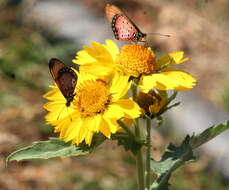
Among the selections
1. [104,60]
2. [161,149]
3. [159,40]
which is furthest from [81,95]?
[159,40]

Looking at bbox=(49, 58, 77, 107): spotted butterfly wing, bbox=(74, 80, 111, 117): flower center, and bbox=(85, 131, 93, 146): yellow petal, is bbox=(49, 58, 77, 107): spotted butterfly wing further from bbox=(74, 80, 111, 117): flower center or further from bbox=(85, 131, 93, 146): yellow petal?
bbox=(85, 131, 93, 146): yellow petal

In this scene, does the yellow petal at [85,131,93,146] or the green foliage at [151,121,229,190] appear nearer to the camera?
the yellow petal at [85,131,93,146]

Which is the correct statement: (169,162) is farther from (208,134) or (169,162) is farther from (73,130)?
(73,130)

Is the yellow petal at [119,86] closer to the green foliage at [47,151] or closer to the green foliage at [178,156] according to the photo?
the green foliage at [47,151]

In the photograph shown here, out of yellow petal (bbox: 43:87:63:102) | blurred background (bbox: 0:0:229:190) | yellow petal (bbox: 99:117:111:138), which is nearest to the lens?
yellow petal (bbox: 99:117:111:138)

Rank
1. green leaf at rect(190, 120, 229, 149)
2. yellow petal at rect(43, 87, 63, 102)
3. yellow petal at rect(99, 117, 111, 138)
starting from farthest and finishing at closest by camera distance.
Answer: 1. yellow petal at rect(43, 87, 63, 102)
2. green leaf at rect(190, 120, 229, 149)
3. yellow petal at rect(99, 117, 111, 138)

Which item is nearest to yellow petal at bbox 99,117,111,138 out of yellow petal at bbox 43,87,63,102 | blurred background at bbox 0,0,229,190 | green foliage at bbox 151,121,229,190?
yellow petal at bbox 43,87,63,102
